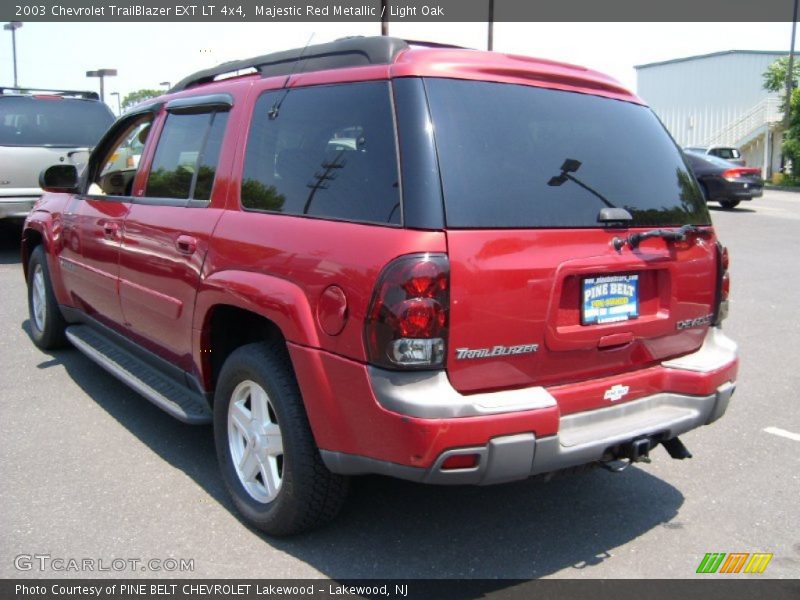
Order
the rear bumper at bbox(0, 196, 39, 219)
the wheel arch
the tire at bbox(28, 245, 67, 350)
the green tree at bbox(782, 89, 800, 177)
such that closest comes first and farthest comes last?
the wheel arch < the tire at bbox(28, 245, 67, 350) < the rear bumper at bbox(0, 196, 39, 219) < the green tree at bbox(782, 89, 800, 177)

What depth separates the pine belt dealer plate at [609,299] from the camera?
299 centimetres

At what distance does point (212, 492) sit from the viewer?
12.5 feet

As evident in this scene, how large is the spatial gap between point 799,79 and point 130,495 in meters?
41.0

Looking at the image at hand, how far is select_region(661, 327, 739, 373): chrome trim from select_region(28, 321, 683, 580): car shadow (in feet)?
2.39

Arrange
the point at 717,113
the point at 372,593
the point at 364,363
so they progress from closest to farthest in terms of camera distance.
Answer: the point at 364,363 → the point at 372,593 → the point at 717,113

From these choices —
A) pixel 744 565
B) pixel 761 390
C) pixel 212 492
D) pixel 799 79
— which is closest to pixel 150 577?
pixel 212 492

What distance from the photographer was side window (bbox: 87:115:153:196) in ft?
15.6

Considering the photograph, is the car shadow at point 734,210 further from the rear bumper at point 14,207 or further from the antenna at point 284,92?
the antenna at point 284,92

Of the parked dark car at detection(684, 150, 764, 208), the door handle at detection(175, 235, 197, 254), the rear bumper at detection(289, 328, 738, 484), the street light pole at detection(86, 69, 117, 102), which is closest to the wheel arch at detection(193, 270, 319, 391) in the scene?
the rear bumper at detection(289, 328, 738, 484)

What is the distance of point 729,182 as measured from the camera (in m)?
19.5

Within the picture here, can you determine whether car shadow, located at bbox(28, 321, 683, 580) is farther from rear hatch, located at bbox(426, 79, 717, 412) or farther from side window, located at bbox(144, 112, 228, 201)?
side window, located at bbox(144, 112, 228, 201)

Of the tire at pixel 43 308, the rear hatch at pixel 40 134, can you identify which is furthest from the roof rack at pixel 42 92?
the tire at pixel 43 308

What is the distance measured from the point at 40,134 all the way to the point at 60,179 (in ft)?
18.8

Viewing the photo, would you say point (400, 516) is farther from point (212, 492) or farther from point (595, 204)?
point (595, 204)
